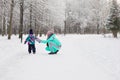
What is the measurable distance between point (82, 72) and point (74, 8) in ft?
275

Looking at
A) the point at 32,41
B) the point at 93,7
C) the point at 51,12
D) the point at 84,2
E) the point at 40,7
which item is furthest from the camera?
the point at 84,2

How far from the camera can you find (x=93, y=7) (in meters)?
78.5

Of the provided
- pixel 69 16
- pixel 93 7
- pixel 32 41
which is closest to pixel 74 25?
pixel 69 16

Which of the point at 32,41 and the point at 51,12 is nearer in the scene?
the point at 32,41

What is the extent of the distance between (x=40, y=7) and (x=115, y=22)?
1625 cm

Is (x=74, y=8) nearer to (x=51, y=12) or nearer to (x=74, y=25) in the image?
(x=74, y=25)

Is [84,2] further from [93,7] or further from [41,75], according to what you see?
[41,75]

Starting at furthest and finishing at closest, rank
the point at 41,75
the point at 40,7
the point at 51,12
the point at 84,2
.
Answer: the point at 84,2
the point at 51,12
the point at 40,7
the point at 41,75

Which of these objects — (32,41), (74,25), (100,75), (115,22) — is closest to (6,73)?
(100,75)

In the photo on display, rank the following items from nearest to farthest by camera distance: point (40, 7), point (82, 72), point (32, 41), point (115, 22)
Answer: point (82, 72)
point (32, 41)
point (40, 7)
point (115, 22)

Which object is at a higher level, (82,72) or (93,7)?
(93,7)

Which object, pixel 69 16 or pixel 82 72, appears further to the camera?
pixel 69 16

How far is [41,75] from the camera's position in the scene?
852 cm

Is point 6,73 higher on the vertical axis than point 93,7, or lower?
lower
